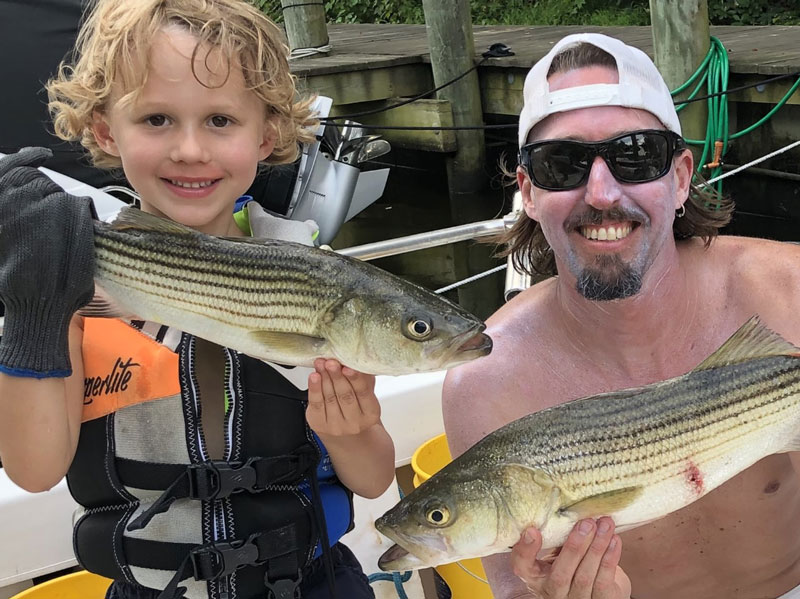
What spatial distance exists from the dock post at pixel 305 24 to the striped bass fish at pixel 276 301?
10.3 m

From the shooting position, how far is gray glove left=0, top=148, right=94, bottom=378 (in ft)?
5.68

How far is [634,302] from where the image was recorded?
2438 mm

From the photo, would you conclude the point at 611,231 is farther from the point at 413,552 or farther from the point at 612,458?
the point at 413,552

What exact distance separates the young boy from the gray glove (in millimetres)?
16

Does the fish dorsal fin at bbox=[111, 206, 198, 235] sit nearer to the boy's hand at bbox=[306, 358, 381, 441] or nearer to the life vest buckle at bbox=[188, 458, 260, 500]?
the boy's hand at bbox=[306, 358, 381, 441]

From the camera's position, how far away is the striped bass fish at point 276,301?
1750 mm

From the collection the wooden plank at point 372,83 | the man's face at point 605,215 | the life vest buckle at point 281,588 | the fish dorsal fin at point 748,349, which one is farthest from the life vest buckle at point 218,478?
the wooden plank at point 372,83

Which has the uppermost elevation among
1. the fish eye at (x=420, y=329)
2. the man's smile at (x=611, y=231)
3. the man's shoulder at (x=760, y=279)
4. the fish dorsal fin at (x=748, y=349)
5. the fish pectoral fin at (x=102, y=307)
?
the fish pectoral fin at (x=102, y=307)

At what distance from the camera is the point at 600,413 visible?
1.86 m

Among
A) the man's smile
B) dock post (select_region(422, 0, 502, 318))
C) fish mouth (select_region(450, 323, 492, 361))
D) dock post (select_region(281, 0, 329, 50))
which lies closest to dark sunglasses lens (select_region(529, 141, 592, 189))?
the man's smile

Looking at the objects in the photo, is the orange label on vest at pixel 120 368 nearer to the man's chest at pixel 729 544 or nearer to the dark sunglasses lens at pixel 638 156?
the dark sunglasses lens at pixel 638 156

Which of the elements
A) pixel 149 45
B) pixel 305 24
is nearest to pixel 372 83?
pixel 305 24

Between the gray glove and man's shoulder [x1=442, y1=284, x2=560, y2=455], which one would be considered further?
man's shoulder [x1=442, y1=284, x2=560, y2=455]

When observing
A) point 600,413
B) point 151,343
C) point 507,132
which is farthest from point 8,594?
point 507,132
